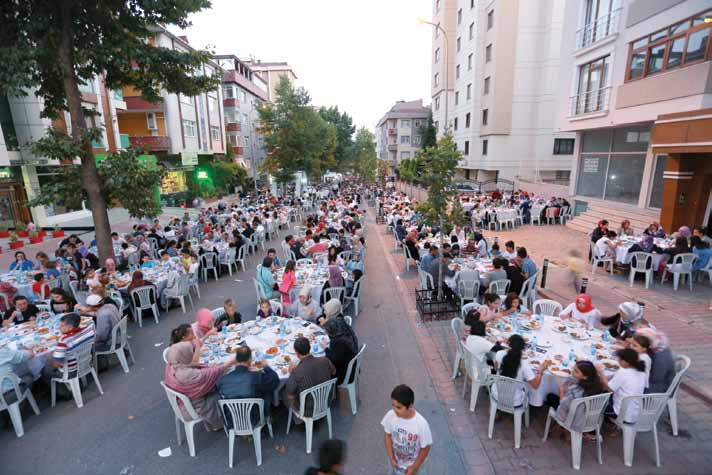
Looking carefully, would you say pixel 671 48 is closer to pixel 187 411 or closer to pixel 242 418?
pixel 242 418

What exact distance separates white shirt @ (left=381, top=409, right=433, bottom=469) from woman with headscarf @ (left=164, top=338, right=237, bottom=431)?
2.51m

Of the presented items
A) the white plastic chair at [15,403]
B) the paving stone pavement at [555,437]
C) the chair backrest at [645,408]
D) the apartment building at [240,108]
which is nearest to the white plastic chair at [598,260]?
the paving stone pavement at [555,437]

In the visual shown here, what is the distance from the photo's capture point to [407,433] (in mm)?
3465

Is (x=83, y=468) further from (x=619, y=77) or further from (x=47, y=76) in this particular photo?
(x=619, y=77)

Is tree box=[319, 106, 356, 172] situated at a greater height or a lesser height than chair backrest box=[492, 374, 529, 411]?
greater

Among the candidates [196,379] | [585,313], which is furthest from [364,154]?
[196,379]

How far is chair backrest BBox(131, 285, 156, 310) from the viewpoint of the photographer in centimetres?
844

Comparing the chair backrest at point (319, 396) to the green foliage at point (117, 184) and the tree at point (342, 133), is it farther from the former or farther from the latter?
the tree at point (342, 133)

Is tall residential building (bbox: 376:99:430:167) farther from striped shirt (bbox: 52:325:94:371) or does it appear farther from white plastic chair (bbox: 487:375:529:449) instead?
white plastic chair (bbox: 487:375:529:449)

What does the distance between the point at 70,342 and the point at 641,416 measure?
8090mm

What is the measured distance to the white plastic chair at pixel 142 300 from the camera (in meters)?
8.46

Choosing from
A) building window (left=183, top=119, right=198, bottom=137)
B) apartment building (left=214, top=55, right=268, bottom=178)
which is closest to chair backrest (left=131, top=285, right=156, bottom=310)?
building window (left=183, top=119, right=198, bottom=137)

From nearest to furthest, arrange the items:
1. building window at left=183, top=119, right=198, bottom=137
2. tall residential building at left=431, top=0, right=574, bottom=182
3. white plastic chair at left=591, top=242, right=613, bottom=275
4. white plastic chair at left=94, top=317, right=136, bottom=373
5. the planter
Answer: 1. white plastic chair at left=94, top=317, right=136, bottom=373
2. white plastic chair at left=591, top=242, right=613, bottom=275
3. the planter
4. tall residential building at left=431, top=0, right=574, bottom=182
5. building window at left=183, top=119, right=198, bottom=137

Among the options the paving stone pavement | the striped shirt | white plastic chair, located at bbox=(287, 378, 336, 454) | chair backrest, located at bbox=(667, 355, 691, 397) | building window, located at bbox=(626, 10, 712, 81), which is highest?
building window, located at bbox=(626, 10, 712, 81)
